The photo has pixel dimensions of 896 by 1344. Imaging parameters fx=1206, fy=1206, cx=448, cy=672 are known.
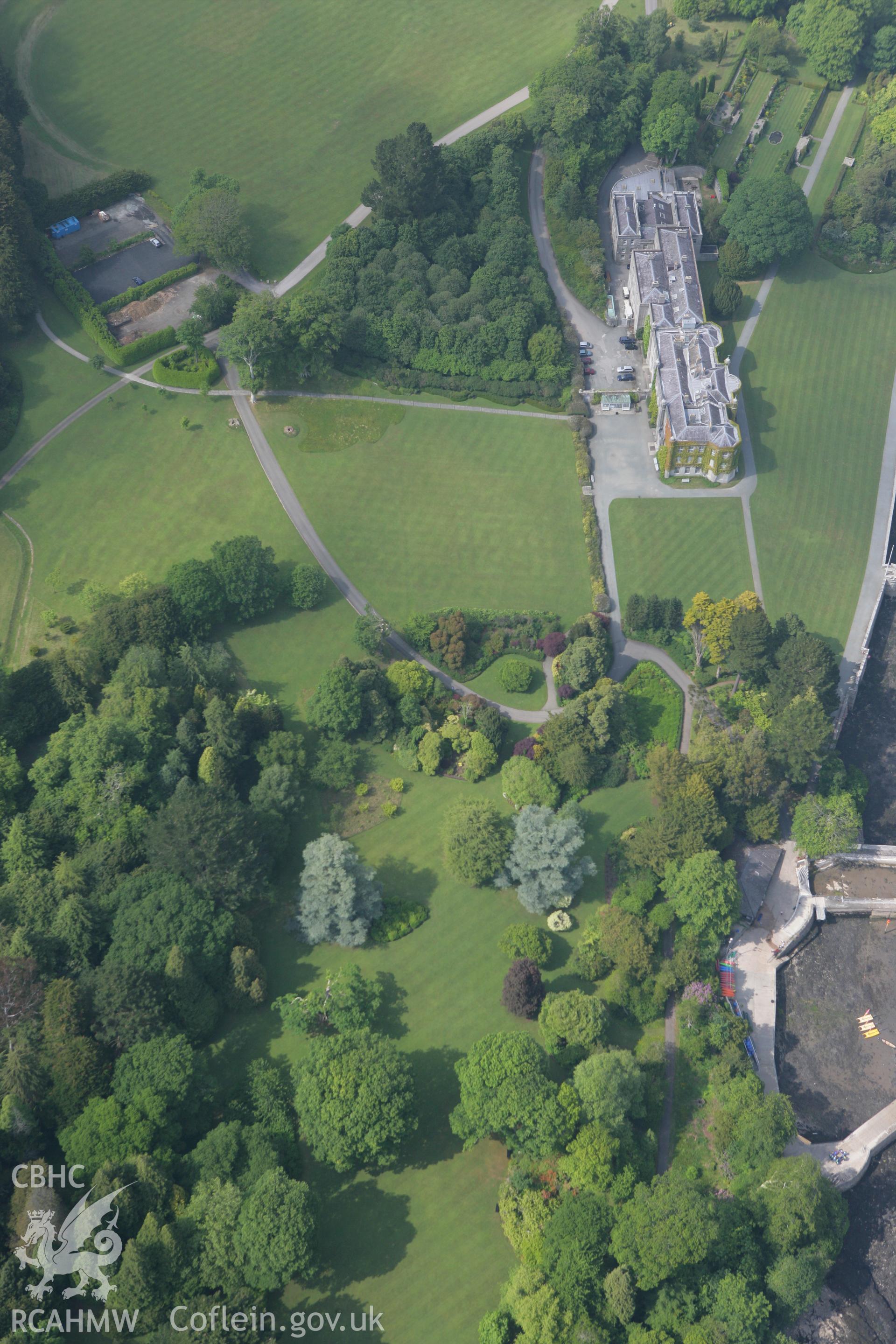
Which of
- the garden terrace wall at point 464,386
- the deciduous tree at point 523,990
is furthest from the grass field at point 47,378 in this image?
the deciduous tree at point 523,990

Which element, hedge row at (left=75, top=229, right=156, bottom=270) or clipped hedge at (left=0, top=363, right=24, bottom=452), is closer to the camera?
clipped hedge at (left=0, top=363, right=24, bottom=452)

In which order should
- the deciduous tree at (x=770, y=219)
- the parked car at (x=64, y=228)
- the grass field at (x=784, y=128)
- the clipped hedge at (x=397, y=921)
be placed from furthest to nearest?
the grass field at (x=784, y=128), the deciduous tree at (x=770, y=219), the parked car at (x=64, y=228), the clipped hedge at (x=397, y=921)

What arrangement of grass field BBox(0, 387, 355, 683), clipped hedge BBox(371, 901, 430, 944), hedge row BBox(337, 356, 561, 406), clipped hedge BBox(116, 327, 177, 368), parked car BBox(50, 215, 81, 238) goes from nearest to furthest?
clipped hedge BBox(371, 901, 430, 944) < grass field BBox(0, 387, 355, 683) < clipped hedge BBox(116, 327, 177, 368) < hedge row BBox(337, 356, 561, 406) < parked car BBox(50, 215, 81, 238)

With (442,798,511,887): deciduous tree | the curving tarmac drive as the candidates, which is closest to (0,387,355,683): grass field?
the curving tarmac drive

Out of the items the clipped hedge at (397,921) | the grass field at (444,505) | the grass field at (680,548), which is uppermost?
the grass field at (444,505)

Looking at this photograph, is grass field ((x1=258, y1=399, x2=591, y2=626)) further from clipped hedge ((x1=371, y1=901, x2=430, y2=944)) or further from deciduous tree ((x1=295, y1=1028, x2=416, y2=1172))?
deciduous tree ((x1=295, y1=1028, x2=416, y2=1172))

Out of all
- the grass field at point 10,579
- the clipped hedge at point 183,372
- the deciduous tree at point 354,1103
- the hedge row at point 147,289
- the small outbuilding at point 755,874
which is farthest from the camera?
the hedge row at point 147,289

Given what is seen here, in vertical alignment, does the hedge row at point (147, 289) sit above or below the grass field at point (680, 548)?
above

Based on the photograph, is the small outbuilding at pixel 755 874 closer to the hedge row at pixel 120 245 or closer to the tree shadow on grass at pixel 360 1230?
the tree shadow on grass at pixel 360 1230
